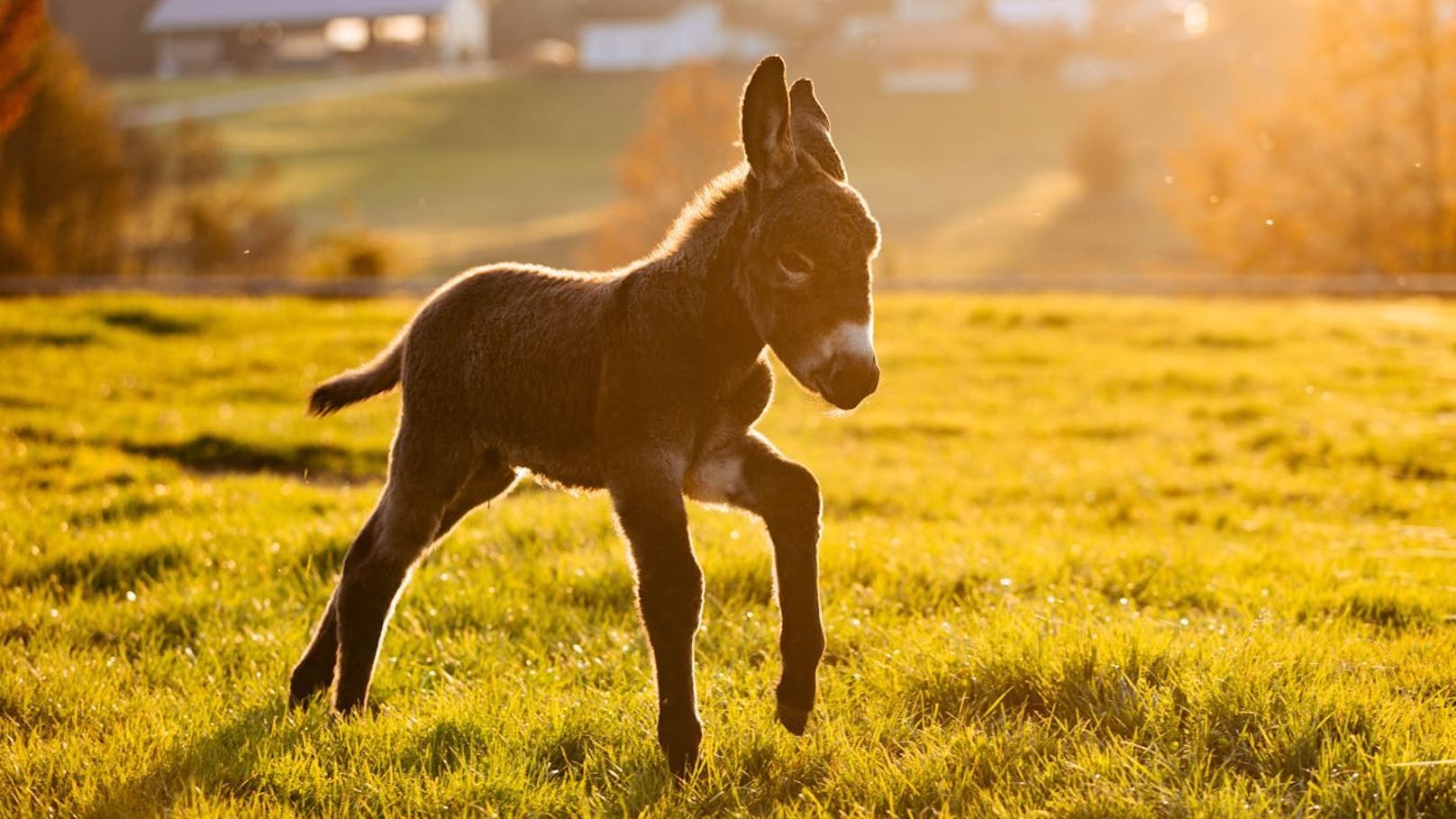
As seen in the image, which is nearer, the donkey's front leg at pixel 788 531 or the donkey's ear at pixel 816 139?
the donkey's ear at pixel 816 139

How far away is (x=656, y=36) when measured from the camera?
113 m

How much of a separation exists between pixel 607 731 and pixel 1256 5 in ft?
271

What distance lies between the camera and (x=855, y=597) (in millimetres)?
6945

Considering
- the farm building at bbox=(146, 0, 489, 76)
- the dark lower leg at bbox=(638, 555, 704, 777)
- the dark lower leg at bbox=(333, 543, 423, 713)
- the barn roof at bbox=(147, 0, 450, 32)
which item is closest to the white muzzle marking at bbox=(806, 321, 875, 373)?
the dark lower leg at bbox=(638, 555, 704, 777)

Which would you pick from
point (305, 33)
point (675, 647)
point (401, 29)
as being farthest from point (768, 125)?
point (305, 33)

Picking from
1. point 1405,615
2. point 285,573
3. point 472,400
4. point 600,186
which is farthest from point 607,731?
point 600,186

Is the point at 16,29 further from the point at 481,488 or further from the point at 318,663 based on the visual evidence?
the point at 481,488

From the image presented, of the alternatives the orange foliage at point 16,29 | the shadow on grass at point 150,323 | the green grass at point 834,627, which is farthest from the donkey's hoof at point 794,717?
the shadow on grass at point 150,323

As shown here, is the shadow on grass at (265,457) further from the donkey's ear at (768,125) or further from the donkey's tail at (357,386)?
the donkey's ear at (768,125)

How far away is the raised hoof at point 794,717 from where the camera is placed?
15.4 feet

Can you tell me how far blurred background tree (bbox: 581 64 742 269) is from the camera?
50.8 meters

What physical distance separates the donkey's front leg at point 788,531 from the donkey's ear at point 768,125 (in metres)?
1.00

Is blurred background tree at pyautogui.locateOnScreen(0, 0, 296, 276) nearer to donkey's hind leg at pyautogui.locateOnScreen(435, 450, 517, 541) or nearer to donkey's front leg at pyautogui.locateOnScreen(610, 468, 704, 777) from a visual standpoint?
donkey's hind leg at pyautogui.locateOnScreen(435, 450, 517, 541)

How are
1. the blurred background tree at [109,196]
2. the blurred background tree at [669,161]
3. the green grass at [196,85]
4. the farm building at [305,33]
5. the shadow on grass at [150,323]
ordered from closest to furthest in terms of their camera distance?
the shadow on grass at [150,323], the blurred background tree at [109,196], the blurred background tree at [669,161], the green grass at [196,85], the farm building at [305,33]
